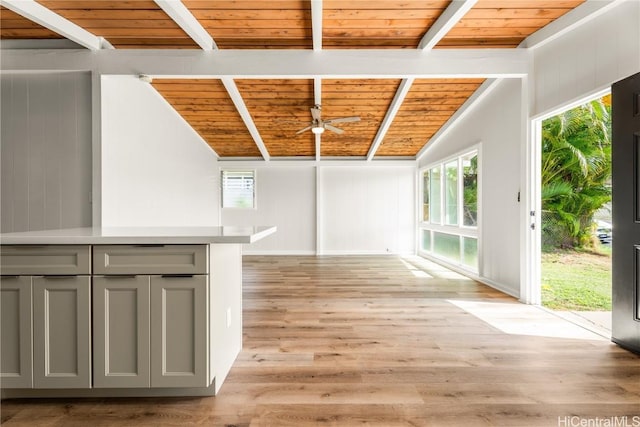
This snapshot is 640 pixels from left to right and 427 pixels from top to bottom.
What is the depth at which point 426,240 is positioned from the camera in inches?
287

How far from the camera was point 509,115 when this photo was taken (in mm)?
4023

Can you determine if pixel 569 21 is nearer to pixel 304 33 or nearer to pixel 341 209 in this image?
pixel 304 33

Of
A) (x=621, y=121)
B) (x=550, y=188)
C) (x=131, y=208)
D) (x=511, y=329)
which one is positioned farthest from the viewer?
(x=550, y=188)

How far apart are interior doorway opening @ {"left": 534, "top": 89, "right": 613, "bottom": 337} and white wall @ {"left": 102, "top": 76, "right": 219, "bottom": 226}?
18.5 ft

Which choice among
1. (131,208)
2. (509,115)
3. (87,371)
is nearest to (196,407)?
(87,371)

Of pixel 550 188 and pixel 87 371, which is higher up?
pixel 550 188

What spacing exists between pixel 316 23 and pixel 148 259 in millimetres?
2527

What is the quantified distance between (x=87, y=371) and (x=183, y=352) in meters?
0.51

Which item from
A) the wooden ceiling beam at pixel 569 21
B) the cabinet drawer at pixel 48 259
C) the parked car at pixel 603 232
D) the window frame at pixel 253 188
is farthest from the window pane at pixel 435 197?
the cabinet drawer at pixel 48 259

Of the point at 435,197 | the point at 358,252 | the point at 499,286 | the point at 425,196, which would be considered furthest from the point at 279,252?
the point at 499,286

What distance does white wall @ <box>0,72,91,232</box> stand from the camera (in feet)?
11.0

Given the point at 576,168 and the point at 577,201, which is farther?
the point at 577,201

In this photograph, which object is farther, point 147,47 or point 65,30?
point 147,47

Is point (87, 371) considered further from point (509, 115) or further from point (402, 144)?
point (402, 144)
